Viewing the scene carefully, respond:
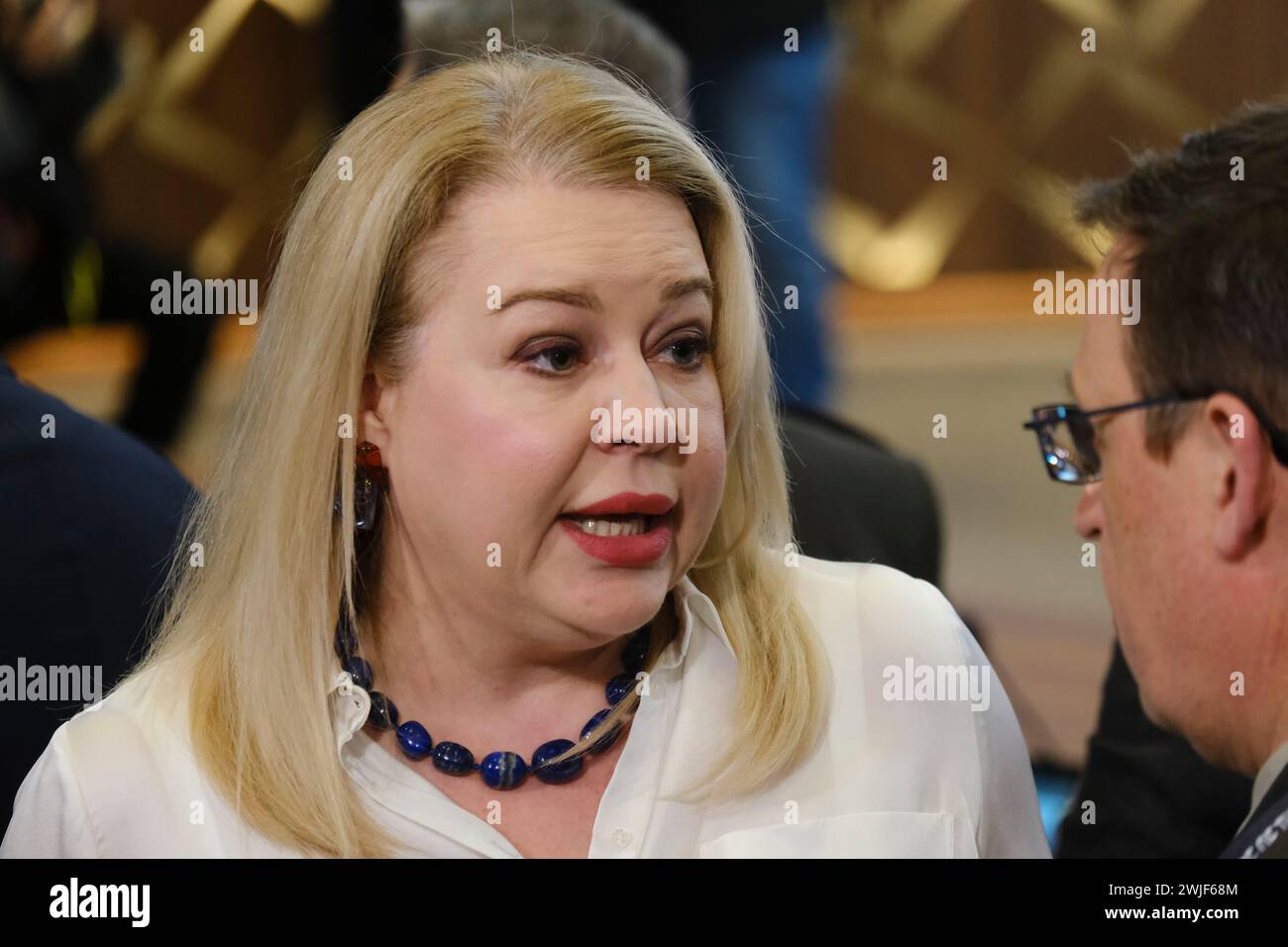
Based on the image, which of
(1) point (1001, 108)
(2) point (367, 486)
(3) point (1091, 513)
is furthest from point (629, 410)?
(1) point (1001, 108)

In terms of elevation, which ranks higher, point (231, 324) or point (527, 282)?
point (231, 324)

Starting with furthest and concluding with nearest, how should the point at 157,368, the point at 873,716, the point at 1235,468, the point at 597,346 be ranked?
the point at 157,368 < the point at 873,716 < the point at 597,346 < the point at 1235,468

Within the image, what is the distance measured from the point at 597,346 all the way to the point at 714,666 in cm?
34

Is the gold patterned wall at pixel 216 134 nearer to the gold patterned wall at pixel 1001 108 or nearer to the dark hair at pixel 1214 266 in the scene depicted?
the gold patterned wall at pixel 1001 108

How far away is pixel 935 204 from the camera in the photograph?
536 cm

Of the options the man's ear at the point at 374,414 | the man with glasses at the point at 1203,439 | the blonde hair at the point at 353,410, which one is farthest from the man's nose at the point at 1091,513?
the man's ear at the point at 374,414

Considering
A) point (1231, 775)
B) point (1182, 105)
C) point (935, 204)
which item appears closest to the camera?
point (1231, 775)

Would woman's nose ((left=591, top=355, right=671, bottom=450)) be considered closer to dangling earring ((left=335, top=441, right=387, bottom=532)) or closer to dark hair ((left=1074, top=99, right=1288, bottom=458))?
dangling earring ((left=335, top=441, right=387, bottom=532))

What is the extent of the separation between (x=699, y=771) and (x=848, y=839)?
0.46ft

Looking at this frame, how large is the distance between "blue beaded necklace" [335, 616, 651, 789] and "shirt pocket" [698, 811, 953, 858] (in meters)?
0.14

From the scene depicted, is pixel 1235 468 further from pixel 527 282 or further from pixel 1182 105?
pixel 1182 105

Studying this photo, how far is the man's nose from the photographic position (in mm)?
1291
